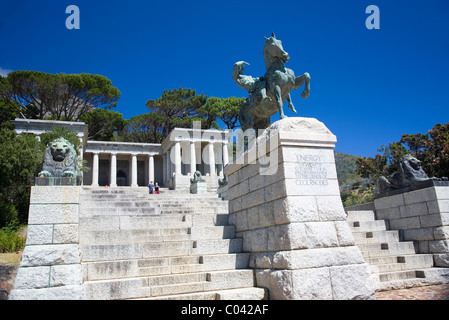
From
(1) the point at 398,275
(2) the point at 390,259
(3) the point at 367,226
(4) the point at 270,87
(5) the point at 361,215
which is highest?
(4) the point at 270,87

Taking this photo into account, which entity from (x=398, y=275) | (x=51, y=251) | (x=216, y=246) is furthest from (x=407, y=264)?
(x=51, y=251)

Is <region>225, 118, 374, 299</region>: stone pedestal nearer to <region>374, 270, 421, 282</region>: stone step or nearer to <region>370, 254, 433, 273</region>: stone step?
<region>374, 270, 421, 282</region>: stone step

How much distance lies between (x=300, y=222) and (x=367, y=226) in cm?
402

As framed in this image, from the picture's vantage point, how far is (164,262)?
5.71m

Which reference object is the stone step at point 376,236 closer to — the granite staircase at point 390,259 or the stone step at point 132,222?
the granite staircase at point 390,259

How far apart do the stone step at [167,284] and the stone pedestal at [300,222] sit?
0.40 meters

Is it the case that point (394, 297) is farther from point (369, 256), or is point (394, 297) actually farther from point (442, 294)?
point (369, 256)

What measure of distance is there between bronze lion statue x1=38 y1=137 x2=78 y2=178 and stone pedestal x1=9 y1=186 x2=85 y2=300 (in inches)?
25.9

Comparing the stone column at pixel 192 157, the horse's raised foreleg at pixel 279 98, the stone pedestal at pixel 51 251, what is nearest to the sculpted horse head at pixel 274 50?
the horse's raised foreleg at pixel 279 98

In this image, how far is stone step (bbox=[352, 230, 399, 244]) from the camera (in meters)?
7.46

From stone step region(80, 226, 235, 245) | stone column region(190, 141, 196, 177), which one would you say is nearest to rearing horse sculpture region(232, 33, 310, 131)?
stone step region(80, 226, 235, 245)

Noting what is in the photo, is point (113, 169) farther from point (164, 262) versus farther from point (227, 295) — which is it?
point (227, 295)

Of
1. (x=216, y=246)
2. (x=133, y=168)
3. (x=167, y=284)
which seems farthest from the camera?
(x=133, y=168)
